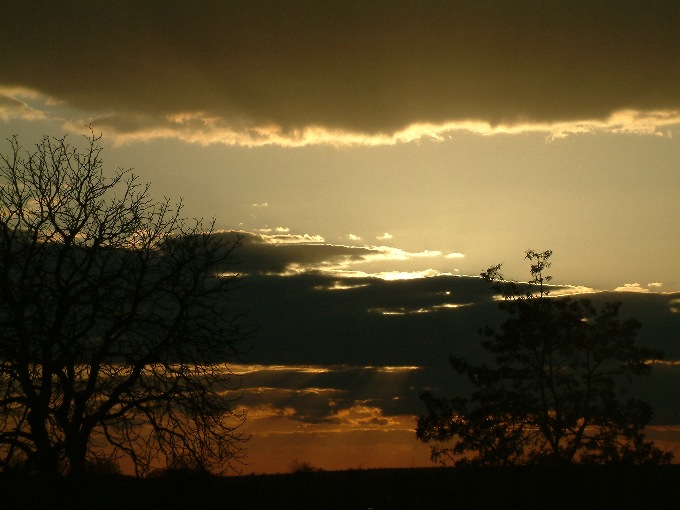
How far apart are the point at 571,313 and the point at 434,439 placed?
897 centimetres

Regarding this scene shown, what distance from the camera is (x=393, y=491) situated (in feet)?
73.9

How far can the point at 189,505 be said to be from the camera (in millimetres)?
19938

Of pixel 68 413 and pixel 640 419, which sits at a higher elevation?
pixel 68 413

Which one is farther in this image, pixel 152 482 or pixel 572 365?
pixel 572 365

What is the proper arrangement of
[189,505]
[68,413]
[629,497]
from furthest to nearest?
[629,497]
[189,505]
[68,413]

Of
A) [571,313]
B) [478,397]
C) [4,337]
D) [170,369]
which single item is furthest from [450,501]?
[571,313]

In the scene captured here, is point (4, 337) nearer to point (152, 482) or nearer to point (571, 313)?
point (152, 482)

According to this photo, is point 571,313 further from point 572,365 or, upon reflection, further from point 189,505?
point 189,505

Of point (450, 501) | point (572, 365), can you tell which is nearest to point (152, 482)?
point (450, 501)

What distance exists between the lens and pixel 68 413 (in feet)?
59.7

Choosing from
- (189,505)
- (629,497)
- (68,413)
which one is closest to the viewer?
(68,413)

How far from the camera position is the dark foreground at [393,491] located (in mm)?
19703

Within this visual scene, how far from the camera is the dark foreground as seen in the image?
1970cm

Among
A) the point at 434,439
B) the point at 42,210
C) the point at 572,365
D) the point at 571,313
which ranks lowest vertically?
the point at 434,439
